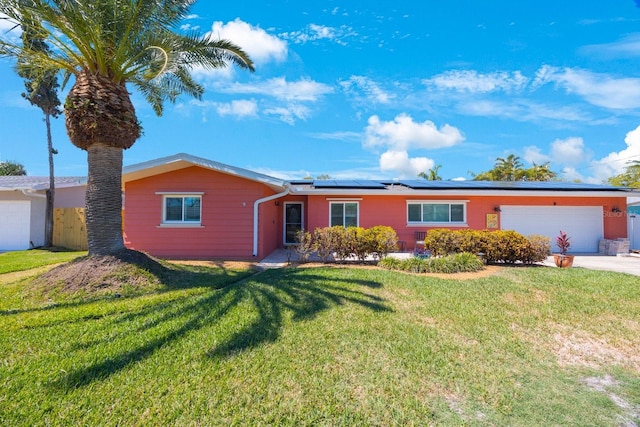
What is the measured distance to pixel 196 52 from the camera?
9125 millimetres

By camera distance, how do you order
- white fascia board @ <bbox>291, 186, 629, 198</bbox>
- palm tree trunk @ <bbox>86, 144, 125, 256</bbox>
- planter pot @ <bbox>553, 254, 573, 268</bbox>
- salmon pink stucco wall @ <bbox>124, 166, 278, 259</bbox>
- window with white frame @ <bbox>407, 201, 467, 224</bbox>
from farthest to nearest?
1. window with white frame @ <bbox>407, 201, 467, 224</bbox>
2. white fascia board @ <bbox>291, 186, 629, 198</bbox>
3. salmon pink stucco wall @ <bbox>124, 166, 278, 259</bbox>
4. planter pot @ <bbox>553, 254, 573, 268</bbox>
5. palm tree trunk @ <bbox>86, 144, 125, 256</bbox>

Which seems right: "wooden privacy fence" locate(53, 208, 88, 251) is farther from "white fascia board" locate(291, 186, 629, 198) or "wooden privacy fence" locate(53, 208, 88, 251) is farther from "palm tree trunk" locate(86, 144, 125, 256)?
"white fascia board" locate(291, 186, 629, 198)

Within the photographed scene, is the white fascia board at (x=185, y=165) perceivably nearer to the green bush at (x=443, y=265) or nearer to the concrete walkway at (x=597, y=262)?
the concrete walkway at (x=597, y=262)

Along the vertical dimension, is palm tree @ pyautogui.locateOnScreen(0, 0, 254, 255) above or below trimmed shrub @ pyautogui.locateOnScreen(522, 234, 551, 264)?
above

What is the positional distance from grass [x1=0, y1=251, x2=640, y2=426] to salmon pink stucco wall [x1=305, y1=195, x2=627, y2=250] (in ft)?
25.8

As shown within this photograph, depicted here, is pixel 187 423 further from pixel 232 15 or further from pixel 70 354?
pixel 232 15

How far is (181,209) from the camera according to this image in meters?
12.1

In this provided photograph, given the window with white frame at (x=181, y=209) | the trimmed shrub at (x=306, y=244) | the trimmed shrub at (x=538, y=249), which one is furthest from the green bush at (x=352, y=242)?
the window with white frame at (x=181, y=209)

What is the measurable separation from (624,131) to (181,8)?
28696 mm

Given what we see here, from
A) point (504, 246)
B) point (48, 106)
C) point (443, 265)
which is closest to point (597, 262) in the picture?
point (504, 246)

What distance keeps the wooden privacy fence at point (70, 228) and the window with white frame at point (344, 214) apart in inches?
497

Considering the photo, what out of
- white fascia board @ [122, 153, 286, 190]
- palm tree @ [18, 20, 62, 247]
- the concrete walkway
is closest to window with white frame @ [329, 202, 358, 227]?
the concrete walkway

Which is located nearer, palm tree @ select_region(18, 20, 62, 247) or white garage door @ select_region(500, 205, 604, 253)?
white garage door @ select_region(500, 205, 604, 253)

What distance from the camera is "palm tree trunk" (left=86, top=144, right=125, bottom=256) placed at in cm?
779
